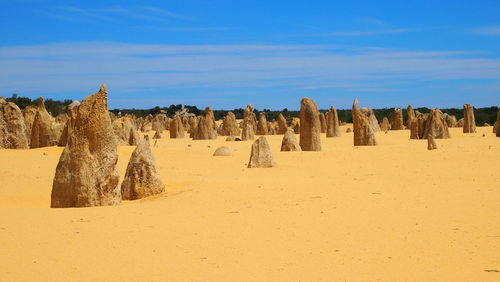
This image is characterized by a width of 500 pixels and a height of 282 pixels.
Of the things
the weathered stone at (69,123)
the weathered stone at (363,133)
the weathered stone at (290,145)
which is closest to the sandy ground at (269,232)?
the weathered stone at (69,123)

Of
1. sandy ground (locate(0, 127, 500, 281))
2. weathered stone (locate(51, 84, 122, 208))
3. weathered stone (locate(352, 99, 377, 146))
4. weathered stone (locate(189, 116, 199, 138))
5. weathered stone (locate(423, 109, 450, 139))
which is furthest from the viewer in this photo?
weathered stone (locate(189, 116, 199, 138))

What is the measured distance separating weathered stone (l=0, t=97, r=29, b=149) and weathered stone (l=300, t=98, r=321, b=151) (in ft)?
32.1

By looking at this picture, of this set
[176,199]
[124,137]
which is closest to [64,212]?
[176,199]

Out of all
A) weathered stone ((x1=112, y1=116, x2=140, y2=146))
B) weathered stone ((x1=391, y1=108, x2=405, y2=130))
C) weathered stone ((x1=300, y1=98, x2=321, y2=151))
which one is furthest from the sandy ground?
weathered stone ((x1=391, y1=108, x2=405, y2=130))

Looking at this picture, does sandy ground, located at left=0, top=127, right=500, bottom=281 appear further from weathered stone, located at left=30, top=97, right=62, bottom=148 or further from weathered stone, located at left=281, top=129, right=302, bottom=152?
weathered stone, located at left=30, top=97, right=62, bottom=148

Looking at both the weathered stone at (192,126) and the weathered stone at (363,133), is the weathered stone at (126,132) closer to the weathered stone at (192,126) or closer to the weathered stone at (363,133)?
the weathered stone at (363,133)

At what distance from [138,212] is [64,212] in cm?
96

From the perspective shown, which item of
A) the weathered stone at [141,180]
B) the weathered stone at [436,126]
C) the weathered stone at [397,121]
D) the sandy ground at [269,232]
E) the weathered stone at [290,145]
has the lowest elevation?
the sandy ground at [269,232]

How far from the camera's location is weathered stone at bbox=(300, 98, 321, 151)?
750 inches

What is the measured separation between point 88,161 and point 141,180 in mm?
1595

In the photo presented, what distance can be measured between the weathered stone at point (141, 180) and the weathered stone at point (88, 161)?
50.7 inches

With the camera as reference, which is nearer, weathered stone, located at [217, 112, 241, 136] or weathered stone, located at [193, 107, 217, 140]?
weathered stone, located at [193, 107, 217, 140]

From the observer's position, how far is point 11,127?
19375mm

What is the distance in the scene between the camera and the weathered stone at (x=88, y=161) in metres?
7.81
